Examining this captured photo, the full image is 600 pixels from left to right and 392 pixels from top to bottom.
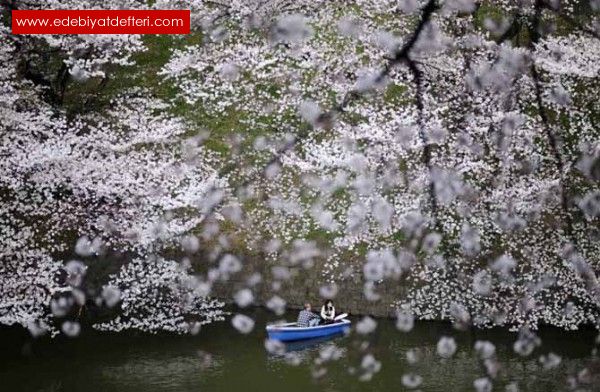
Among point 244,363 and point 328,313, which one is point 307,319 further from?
point 244,363

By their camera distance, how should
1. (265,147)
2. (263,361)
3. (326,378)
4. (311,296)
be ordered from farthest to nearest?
(265,147) → (311,296) → (263,361) → (326,378)

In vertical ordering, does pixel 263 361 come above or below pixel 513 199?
below

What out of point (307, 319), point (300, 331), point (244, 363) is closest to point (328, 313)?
point (307, 319)

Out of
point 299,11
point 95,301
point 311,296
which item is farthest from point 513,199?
point 95,301

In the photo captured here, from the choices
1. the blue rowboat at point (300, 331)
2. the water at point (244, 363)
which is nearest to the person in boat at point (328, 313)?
the blue rowboat at point (300, 331)

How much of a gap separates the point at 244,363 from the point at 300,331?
1593 millimetres

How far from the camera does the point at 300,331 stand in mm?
12945

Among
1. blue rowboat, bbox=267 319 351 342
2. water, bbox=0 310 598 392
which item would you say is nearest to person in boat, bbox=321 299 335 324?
blue rowboat, bbox=267 319 351 342

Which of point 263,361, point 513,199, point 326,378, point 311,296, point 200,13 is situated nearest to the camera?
point 326,378

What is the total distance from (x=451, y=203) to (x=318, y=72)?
4733 mm

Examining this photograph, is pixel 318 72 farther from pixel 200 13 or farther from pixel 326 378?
pixel 326 378

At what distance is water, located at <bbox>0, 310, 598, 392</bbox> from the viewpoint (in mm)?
10680

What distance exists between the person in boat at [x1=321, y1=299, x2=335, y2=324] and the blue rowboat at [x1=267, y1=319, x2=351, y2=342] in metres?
0.16

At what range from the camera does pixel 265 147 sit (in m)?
16.0
